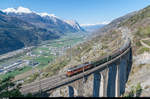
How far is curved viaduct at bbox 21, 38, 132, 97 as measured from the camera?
27.2 metres

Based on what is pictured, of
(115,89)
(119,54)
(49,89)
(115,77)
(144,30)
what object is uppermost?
(144,30)

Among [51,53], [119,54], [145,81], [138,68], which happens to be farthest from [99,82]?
[51,53]

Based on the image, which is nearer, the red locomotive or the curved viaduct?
the curved viaduct

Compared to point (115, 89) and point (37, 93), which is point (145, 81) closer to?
point (115, 89)

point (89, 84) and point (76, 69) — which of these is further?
point (89, 84)

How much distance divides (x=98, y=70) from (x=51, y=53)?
117m

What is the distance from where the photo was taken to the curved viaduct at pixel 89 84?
89.3 feet

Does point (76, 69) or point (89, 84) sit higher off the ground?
point (76, 69)

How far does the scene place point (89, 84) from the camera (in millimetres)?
33594

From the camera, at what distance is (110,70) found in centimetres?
4309

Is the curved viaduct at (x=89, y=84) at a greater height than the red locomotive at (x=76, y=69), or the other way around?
the red locomotive at (x=76, y=69)

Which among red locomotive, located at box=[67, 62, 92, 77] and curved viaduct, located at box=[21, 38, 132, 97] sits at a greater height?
red locomotive, located at box=[67, 62, 92, 77]

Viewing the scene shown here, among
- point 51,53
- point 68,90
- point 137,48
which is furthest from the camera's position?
point 51,53

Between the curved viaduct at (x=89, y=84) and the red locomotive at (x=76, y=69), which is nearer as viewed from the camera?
the curved viaduct at (x=89, y=84)
